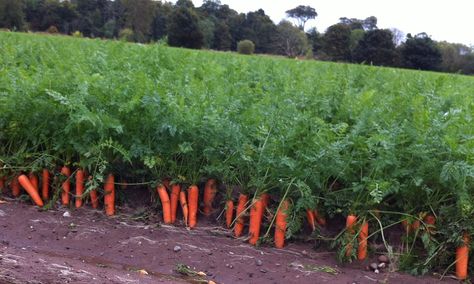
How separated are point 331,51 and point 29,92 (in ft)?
108

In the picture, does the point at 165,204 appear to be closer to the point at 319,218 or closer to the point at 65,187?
the point at 65,187

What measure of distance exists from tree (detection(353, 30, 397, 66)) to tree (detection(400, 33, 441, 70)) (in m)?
0.90

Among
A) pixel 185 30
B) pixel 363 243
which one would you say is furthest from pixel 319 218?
pixel 185 30

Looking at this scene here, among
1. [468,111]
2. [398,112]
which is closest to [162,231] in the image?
[398,112]

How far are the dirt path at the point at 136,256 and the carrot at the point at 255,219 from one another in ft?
0.29

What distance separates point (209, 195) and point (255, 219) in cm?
54

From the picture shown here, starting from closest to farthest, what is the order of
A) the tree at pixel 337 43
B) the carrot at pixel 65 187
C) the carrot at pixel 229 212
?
the carrot at pixel 229 212, the carrot at pixel 65 187, the tree at pixel 337 43

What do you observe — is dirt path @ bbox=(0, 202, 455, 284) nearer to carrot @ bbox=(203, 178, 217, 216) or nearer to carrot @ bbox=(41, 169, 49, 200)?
carrot @ bbox=(203, 178, 217, 216)

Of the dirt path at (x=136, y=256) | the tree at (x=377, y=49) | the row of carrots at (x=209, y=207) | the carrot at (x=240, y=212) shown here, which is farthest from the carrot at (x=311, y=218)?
the tree at (x=377, y=49)

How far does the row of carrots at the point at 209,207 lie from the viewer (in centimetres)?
395

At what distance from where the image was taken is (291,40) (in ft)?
157

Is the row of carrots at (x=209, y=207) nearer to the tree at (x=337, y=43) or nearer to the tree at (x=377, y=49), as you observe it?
the tree at (x=337, y=43)

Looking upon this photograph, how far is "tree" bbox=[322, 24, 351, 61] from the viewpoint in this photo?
35.7 m

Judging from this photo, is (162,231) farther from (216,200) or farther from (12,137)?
(12,137)
